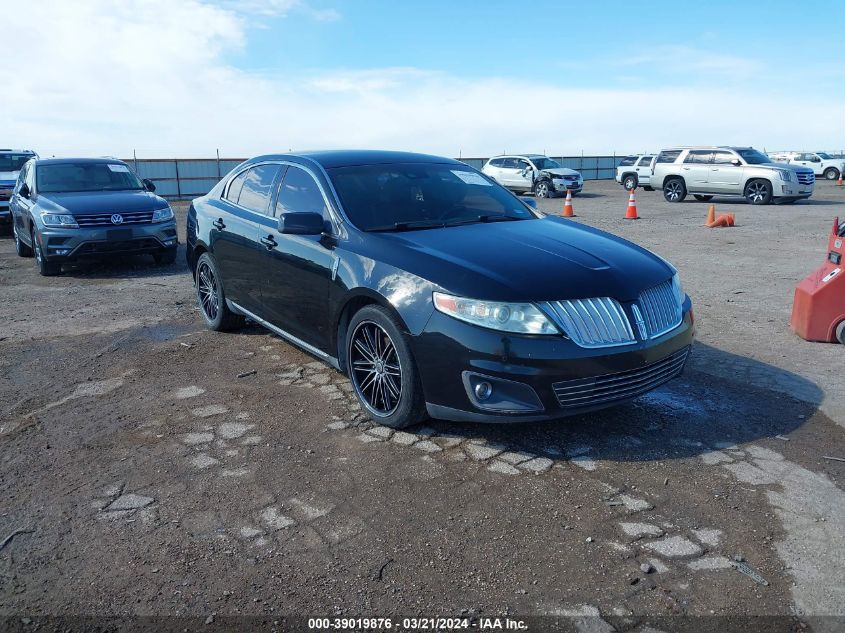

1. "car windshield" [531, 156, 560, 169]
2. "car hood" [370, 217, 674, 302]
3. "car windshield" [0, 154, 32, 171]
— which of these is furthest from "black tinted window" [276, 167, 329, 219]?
"car windshield" [531, 156, 560, 169]

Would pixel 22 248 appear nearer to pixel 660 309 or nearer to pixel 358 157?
pixel 358 157

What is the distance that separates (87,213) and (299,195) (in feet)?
20.0

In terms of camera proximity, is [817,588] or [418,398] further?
[418,398]

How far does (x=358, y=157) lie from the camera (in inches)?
216

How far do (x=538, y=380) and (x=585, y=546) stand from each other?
919 mm

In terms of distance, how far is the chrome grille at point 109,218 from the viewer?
32.9 feet

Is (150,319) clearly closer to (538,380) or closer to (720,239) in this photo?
(538,380)

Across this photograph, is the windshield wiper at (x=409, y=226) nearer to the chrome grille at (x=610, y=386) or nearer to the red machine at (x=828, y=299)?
the chrome grille at (x=610, y=386)

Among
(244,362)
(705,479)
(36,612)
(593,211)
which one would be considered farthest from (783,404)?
(593,211)

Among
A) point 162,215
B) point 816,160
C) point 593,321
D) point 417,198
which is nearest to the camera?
point 593,321

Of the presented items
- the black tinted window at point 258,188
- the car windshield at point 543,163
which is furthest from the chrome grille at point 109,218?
the car windshield at point 543,163

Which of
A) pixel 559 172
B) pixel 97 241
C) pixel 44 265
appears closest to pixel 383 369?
pixel 97 241

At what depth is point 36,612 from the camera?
2.76 metres

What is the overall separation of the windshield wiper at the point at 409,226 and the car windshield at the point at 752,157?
20.8m
